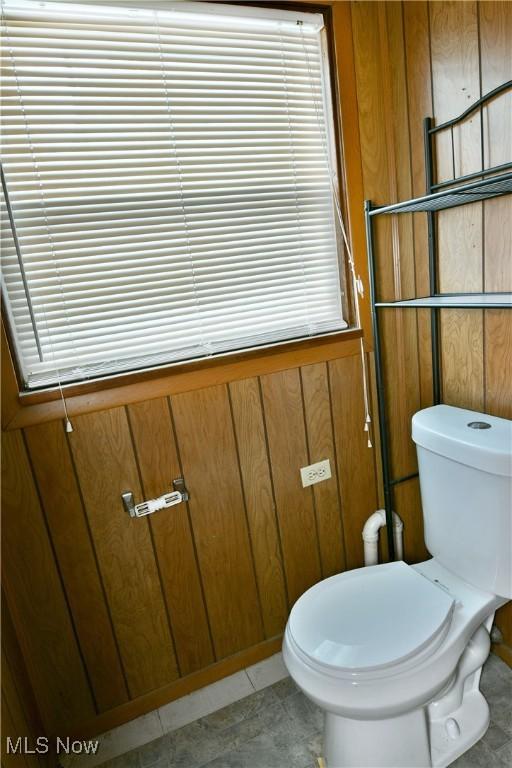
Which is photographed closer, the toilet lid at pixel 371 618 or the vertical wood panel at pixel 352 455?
the toilet lid at pixel 371 618

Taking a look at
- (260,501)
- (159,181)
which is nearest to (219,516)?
(260,501)

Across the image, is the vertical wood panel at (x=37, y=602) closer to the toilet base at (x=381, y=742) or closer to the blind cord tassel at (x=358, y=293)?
the toilet base at (x=381, y=742)

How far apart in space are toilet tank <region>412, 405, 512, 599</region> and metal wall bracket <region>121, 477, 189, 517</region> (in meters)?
0.70

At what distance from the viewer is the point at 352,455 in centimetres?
156

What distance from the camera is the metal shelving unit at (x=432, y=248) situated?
116 cm

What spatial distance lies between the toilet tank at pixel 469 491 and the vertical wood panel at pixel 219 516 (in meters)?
0.57

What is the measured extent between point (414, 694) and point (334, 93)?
1614mm

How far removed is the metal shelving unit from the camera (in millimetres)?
1160

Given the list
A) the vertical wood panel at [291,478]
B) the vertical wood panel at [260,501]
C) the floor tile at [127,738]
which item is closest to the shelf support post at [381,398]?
the vertical wood panel at [291,478]

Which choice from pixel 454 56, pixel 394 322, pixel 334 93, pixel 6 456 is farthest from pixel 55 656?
pixel 454 56

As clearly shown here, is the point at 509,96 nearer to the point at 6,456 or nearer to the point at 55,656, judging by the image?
the point at 6,456

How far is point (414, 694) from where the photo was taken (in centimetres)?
99

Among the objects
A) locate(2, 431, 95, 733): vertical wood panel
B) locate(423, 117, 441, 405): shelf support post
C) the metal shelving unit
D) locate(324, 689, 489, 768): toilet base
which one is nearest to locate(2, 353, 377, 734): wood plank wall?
locate(2, 431, 95, 733): vertical wood panel

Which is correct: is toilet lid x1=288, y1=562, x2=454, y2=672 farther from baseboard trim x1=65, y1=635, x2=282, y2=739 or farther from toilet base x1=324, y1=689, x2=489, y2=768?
baseboard trim x1=65, y1=635, x2=282, y2=739
